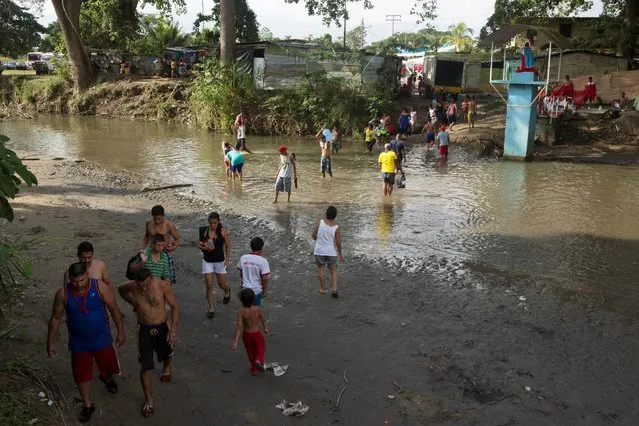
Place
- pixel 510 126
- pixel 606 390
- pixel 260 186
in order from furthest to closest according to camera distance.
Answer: pixel 510 126, pixel 260 186, pixel 606 390

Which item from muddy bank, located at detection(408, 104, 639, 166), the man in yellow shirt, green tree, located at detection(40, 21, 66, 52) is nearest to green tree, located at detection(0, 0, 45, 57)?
green tree, located at detection(40, 21, 66, 52)

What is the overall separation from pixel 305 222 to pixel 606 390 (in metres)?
7.12

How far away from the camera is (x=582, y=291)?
8.58 meters

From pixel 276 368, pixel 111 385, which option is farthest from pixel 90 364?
pixel 276 368

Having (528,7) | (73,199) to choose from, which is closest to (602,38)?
(528,7)

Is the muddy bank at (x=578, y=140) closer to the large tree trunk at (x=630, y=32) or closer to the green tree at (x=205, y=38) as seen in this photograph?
the large tree trunk at (x=630, y=32)

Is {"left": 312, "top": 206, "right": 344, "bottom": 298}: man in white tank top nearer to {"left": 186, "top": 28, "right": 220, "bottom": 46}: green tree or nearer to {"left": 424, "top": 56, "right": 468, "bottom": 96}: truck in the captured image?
{"left": 424, "top": 56, "right": 468, "bottom": 96}: truck

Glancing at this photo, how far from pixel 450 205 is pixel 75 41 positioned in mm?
27603

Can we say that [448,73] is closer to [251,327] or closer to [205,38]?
[205,38]

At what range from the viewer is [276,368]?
20.2 feet

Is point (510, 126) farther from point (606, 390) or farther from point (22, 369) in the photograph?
point (22, 369)

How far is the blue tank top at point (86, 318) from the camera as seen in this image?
5008mm

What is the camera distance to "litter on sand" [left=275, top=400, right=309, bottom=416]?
540 cm

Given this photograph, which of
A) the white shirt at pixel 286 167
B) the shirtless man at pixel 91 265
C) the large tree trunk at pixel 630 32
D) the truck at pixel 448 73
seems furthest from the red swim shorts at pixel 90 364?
the truck at pixel 448 73
